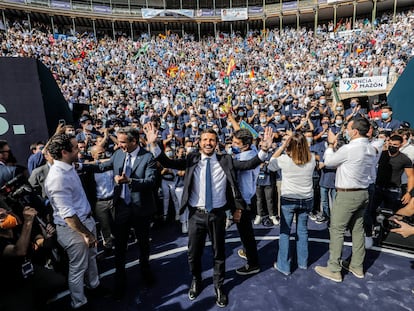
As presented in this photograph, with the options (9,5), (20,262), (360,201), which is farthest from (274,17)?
(20,262)

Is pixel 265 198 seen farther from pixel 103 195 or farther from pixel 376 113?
pixel 376 113

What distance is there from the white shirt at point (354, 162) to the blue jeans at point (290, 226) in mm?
597

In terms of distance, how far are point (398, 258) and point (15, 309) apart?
524cm

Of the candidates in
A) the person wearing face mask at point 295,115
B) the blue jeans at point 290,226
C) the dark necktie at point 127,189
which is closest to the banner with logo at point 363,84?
the person wearing face mask at point 295,115

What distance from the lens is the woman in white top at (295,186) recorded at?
3594mm

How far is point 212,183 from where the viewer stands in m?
3.33

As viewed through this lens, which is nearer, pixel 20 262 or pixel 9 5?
pixel 20 262

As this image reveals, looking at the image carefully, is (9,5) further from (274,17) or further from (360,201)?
(360,201)

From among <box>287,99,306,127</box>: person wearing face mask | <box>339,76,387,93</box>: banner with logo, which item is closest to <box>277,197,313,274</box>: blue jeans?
<box>287,99,306,127</box>: person wearing face mask

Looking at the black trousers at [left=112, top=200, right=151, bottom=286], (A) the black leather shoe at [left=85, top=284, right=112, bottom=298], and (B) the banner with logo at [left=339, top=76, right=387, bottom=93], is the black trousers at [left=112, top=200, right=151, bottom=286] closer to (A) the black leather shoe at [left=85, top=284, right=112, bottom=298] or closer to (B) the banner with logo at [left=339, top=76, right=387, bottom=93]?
(A) the black leather shoe at [left=85, top=284, right=112, bottom=298]

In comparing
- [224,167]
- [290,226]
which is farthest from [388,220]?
[224,167]

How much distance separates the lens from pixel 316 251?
14.7ft

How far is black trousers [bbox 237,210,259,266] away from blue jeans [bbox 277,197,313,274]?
406 mm

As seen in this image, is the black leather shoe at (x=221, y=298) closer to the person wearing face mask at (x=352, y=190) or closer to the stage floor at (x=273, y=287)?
the stage floor at (x=273, y=287)
